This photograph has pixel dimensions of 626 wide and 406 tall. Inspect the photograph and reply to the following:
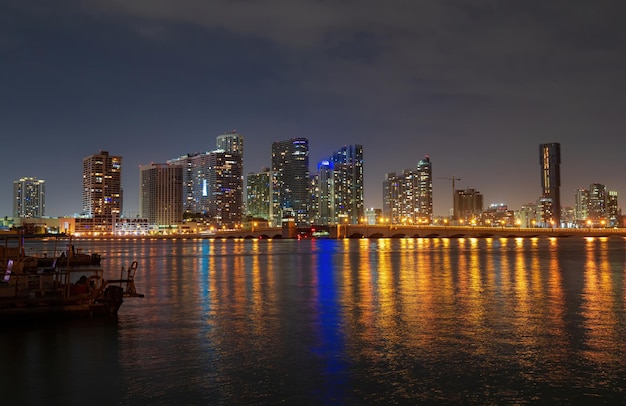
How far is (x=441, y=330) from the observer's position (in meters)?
27.8

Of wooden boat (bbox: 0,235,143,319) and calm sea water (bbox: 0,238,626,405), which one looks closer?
calm sea water (bbox: 0,238,626,405)

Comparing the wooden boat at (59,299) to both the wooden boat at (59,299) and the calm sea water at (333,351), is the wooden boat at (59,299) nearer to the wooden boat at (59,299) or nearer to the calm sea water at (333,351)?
the wooden boat at (59,299)

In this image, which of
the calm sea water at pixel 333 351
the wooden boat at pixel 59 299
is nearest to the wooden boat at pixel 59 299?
the wooden boat at pixel 59 299

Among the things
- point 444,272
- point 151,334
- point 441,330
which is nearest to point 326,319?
point 441,330

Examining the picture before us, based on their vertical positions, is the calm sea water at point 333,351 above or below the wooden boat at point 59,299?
below

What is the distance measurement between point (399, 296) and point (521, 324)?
1315cm

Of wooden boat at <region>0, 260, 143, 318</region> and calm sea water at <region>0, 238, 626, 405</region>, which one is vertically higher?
wooden boat at <region>0, 260, 143, 318</region>

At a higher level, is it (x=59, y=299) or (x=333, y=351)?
(x=59, y=299)

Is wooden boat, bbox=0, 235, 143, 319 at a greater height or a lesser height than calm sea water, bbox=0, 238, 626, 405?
greater

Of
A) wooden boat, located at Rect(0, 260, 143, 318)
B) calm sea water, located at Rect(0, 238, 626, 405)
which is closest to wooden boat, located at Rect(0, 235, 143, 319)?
wooden boat, located at Rect(0, 260, 143, 318)

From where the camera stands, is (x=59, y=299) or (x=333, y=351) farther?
(x=59, y=299)

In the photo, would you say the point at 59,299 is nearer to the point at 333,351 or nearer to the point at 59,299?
the point at 59,299

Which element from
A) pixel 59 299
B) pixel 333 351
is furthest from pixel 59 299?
pixel 333 351

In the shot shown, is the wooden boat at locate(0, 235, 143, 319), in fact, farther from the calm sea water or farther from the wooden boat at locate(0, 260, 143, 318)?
the calm sea water
